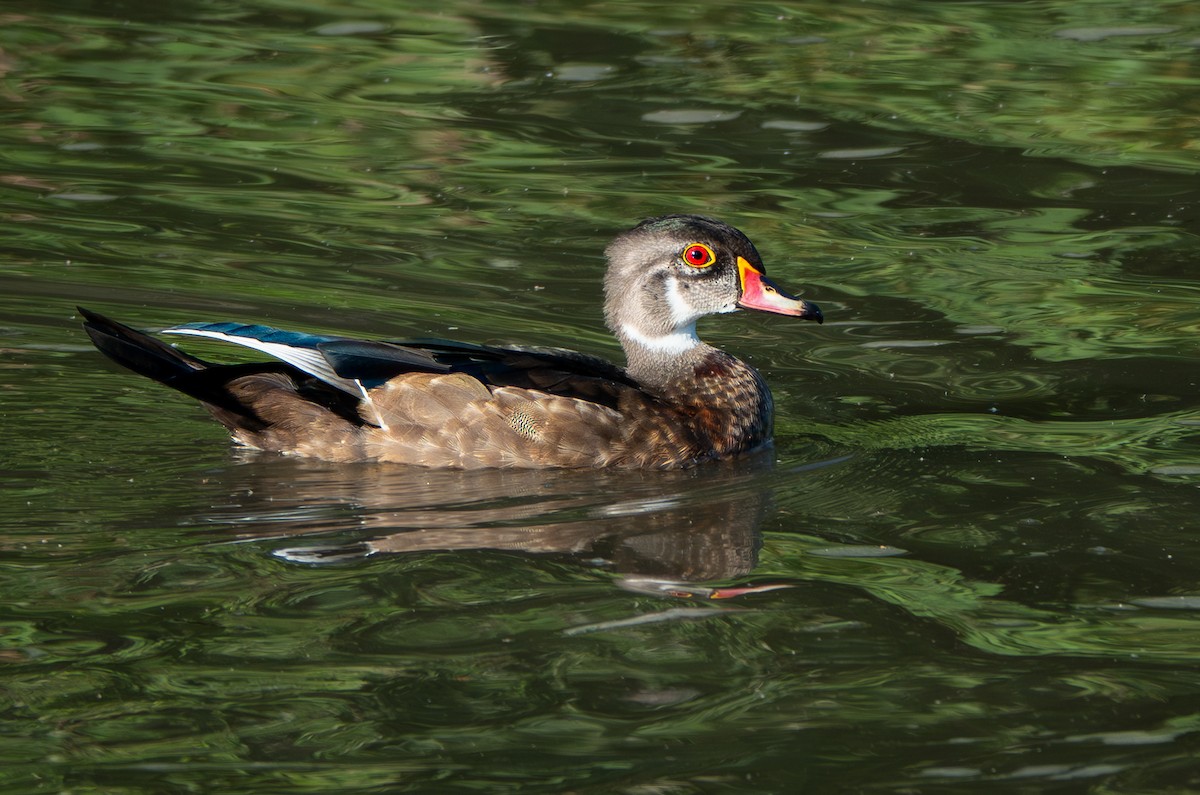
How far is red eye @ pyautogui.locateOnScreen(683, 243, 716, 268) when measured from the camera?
922 centimetres

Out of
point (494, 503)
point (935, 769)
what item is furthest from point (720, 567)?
point (935, 769)

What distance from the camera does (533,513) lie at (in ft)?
25.5

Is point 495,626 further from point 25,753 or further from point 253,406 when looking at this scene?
point 253,406

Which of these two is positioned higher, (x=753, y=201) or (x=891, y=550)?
(x=753, y=201)

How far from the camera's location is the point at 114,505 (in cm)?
773

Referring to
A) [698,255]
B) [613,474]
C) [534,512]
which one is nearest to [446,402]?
[613,474]

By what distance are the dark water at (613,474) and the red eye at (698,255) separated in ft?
3.11

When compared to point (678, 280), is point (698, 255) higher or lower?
higher

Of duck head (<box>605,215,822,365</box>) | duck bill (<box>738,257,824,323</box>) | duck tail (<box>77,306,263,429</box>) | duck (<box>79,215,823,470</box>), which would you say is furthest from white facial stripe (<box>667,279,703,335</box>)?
duck tail (<box>77,306,263,429</box>)

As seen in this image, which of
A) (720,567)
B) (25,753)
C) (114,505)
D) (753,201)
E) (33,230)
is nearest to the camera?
(25,753)

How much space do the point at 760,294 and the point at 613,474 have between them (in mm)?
1333

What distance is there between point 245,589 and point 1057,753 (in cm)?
290

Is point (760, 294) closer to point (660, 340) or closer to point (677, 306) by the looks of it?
point (677, 306)

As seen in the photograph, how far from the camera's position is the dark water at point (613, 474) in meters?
5.73
